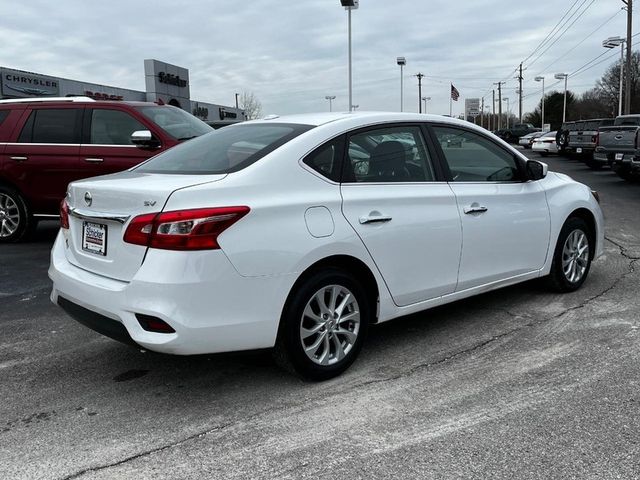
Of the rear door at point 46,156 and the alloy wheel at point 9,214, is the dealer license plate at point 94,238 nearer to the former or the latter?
the rear door at point 46,156

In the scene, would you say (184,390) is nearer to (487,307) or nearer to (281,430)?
(281,430)

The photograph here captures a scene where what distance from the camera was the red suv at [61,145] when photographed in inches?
294

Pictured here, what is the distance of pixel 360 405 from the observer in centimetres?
329

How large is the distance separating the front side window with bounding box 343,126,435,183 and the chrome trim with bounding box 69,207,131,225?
4.25 feet

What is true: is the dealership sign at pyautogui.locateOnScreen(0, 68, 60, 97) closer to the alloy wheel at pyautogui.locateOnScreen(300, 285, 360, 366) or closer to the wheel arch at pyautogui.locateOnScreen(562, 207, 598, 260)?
the wheel arch at pyautogui.locateOnScreen(562, 207, 598, 260)

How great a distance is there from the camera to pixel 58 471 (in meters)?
2.69

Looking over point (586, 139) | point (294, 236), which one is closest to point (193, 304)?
point (294, 236)

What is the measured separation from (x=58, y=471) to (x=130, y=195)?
4.51 ft

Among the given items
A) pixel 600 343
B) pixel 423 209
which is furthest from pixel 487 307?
pixel 423 209

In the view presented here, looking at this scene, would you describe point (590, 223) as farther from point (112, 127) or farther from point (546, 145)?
point (546, 145)

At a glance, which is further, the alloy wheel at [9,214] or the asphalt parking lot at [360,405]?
the alloy wheel at [9,214]

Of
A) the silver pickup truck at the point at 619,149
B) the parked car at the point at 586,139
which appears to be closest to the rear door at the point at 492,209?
the silver pickup truck at the point at 619,149

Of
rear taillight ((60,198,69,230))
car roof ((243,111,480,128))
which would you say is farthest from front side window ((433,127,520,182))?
rear taillight ((60,198,69,230))

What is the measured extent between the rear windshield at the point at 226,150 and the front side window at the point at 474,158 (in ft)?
3.84
